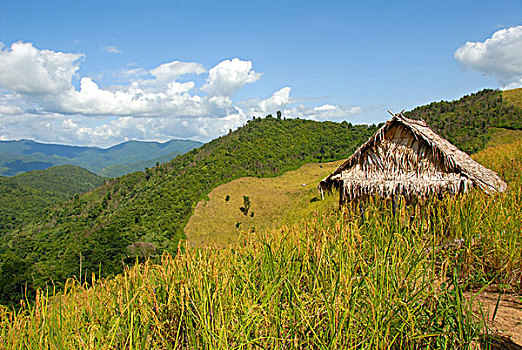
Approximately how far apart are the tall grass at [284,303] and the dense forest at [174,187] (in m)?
26.7

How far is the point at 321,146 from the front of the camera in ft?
257

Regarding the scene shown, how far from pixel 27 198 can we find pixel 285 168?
324 feet

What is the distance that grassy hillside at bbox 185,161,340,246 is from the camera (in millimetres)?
42719

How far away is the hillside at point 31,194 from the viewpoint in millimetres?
91125

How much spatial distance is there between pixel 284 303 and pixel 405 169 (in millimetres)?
5364

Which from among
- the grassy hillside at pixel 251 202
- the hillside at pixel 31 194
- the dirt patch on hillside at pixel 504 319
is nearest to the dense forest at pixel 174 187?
the grassy hillside at pixel 251 202

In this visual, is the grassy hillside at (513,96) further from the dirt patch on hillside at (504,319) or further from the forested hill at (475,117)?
the dirt patch on hillside at (504,319)

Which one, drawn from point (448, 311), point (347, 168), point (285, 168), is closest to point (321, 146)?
point (285, 168)

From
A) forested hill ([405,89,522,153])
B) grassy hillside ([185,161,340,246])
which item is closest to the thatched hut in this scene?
grassy hillside ([185,161,340,246])

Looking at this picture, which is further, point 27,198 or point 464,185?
point 27,198

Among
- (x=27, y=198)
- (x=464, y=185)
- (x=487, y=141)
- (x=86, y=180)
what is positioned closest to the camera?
(x=464, y=185)

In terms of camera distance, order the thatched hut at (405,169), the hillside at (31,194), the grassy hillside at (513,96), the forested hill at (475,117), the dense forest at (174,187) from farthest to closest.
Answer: the hillside at (31,194), the grassy hillside at (513,96), the forested hill at (475,117), the dense forest at (174,187), the thatched hut at (405,169)

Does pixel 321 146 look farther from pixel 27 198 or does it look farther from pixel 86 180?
pixel 86 180

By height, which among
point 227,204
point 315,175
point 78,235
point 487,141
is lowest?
point 78,235
